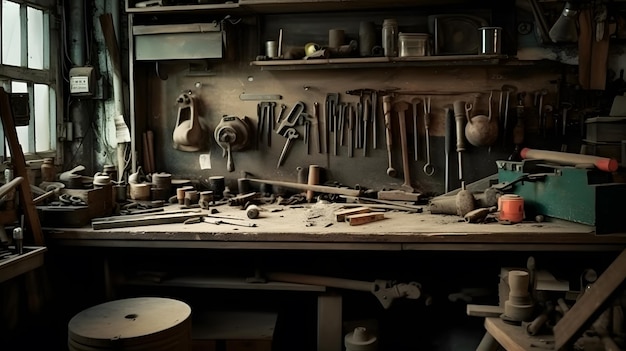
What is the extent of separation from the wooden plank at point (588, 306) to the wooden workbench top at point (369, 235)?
0.83 m

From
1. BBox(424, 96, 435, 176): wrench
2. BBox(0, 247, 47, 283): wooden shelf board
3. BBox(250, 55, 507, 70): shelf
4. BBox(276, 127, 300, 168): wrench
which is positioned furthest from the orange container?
BBox(0, 247, 47, 283): wooden shelf board

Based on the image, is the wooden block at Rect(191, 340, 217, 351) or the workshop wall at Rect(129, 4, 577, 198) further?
the workshop wall at Rect(129, 4, 577, 198)

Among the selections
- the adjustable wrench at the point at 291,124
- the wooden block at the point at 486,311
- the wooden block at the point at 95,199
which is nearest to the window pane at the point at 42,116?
the wooden block at the point at 95,199

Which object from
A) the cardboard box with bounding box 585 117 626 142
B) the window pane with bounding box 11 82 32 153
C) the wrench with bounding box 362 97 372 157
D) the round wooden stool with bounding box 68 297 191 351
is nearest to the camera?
the round wooden stool with bounding box 68 297 191 351

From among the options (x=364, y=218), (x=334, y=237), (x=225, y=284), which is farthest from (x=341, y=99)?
(x=225, y=284)

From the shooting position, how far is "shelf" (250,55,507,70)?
3609 millimetres

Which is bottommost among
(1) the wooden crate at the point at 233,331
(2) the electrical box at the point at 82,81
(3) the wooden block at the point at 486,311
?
(1) the wooden crate at the point at 233,331

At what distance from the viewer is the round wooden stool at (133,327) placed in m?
2.47

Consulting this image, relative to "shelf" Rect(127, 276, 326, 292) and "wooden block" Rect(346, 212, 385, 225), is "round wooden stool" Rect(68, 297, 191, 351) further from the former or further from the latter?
"wooden block" Rect(346, 212, 385, 225)

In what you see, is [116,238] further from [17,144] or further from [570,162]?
[570,162]

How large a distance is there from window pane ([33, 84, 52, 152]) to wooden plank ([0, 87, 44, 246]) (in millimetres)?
833

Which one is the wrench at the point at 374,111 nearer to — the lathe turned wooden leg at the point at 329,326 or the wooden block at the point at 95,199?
the lathe turned wooden leg at the point at 329,326

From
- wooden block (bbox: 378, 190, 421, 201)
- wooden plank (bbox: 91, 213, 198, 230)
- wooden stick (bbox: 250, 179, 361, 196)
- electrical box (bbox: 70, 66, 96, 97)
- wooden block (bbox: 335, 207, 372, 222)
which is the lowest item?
wooden plank (bbox: 91, 213, 198, 230)

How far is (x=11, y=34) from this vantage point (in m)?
3.62
